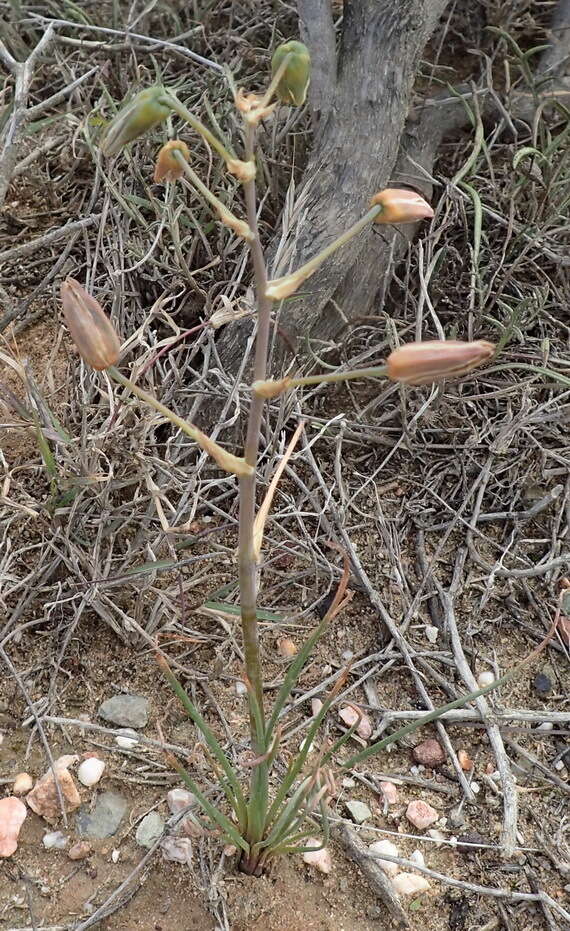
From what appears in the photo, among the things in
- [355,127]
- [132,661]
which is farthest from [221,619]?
[355,127]

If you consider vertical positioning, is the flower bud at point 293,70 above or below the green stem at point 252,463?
above

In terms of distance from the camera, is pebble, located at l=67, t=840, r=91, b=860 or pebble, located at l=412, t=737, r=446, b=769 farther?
pebble, located at l=412, t=737, r=446, b=769

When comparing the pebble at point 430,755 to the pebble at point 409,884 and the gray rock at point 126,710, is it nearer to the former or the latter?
the pebble at point 409,884

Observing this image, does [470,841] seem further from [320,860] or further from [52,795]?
[52,795]

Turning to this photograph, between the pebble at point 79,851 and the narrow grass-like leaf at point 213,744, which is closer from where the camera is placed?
the narrow grass-like leaf at point 213,744

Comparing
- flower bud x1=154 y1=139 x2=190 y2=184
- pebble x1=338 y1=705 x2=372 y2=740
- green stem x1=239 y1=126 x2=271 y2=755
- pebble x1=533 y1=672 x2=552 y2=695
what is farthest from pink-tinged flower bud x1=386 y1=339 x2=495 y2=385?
pebble x1=533 y1=672 x2=552 y2=695

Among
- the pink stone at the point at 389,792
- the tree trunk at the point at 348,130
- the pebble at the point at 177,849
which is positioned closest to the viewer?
the pebble at the point at 177,849

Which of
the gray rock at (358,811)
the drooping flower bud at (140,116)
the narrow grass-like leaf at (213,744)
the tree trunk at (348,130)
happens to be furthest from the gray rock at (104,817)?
the drooping flower bud at (140,116)

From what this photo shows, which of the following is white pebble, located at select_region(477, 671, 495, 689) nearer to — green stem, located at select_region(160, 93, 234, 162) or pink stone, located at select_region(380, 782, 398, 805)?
pink stone, located at select_region(380, 782, 398, 805)
